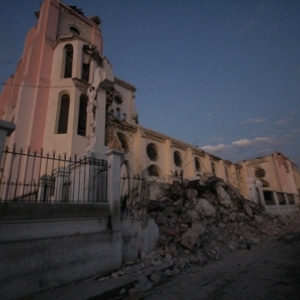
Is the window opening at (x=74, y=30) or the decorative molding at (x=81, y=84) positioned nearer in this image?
the decorative molding at (x=81, y=84)

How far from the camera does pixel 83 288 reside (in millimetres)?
3580

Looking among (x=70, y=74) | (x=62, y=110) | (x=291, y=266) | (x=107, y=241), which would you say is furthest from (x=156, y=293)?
(x=70, y=74)

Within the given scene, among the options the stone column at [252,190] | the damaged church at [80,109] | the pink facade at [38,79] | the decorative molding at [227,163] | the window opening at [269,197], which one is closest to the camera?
the damaged church at [80,109]

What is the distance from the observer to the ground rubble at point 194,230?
4539mm

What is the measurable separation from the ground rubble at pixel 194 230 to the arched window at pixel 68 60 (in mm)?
11984

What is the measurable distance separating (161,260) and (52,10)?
65.0ft

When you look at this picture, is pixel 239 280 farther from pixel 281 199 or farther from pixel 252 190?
pixel 281 199

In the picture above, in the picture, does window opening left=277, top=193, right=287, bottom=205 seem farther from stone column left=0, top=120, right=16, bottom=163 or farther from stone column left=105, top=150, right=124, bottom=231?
stone column left=0, top=120, right=16, bottom=163

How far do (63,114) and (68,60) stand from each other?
5.03 metres

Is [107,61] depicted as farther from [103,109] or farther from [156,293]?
[156,293]

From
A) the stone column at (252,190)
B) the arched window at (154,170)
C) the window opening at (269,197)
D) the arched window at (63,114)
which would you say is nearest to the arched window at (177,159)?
the arched window at (154,170)

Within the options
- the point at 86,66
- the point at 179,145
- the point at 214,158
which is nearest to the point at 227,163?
the point at 214,158

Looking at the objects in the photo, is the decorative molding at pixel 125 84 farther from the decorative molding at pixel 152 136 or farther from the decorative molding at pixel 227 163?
the decorative molding at pixel 227 163

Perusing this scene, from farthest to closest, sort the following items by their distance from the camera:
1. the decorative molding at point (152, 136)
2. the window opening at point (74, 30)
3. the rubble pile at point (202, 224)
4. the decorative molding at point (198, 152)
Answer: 1. the decorative molding at point (198, 152)
2. the decorative molding at point (152, 136)
3. the window opening at point (74, 30)
4. the rubble pile at point (202, 224)
